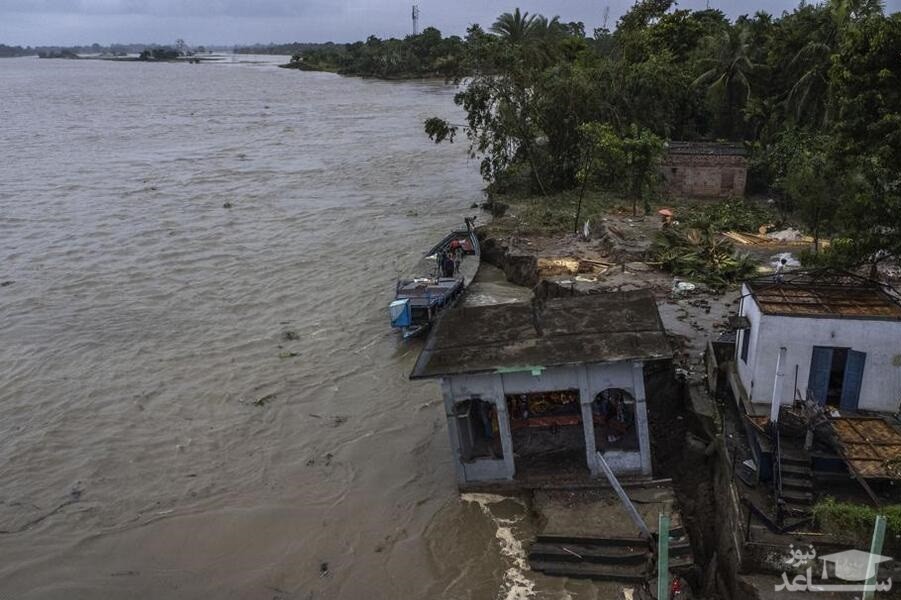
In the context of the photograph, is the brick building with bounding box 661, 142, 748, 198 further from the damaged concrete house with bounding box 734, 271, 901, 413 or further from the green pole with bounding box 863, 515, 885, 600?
the green pole with bounding box 863, 515, 885, 600

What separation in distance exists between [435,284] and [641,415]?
913 centimetres

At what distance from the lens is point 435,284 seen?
1833 cm

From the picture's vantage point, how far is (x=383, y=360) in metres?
16.1

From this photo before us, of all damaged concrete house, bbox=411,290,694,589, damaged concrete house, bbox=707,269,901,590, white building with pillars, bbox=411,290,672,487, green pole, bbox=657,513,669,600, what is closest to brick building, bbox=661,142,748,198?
damaged concrete house, bbox=707,269,901,590

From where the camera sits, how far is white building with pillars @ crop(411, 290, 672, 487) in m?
9.80

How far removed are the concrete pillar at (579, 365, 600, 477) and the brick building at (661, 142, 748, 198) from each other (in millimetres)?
17374

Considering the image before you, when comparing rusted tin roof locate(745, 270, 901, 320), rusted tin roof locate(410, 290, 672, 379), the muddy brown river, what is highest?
rusted tin roof locate(745, 270, 901, 320)

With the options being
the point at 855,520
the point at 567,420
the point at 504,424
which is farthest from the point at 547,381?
the point at 855,520

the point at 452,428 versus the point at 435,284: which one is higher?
the point at 452,428

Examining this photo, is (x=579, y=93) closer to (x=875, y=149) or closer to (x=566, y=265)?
(x=566, y=265)

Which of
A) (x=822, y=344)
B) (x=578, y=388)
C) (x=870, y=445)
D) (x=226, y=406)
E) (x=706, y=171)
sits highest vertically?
(x=706, y=171)

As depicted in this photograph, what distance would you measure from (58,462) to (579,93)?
21142 mm

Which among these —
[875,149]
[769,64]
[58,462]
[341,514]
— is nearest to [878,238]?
[875,149]

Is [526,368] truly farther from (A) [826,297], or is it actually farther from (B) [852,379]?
(A) [826,297]
